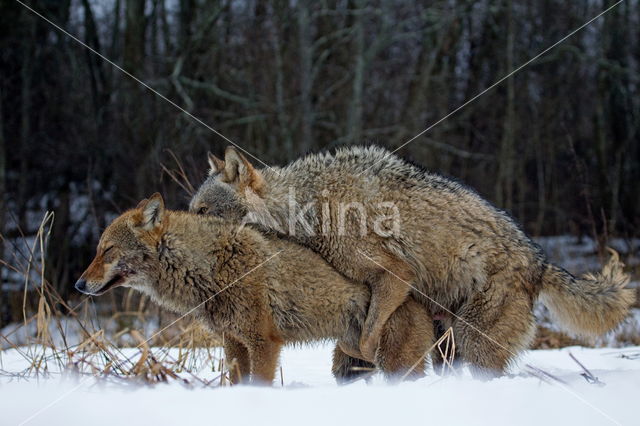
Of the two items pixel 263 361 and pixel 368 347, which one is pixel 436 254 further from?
pixel 263 361

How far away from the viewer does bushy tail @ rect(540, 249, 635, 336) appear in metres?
4.97

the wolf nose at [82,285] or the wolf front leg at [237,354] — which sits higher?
the wolf nose at [82,285]

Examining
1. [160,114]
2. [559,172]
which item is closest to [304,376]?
[160,114]

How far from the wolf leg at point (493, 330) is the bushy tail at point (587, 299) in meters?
0.26

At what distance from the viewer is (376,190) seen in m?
5.48

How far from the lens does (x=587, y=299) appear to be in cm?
498

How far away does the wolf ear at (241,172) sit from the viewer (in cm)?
585

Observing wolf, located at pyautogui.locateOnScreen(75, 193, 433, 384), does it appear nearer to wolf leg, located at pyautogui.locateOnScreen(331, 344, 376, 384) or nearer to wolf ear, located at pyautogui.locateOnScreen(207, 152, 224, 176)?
wolf leg, located at pyautogui.locateOnScreen(331, 344, 376, 384)

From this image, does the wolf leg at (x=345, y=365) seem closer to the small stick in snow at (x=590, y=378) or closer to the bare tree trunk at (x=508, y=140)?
the small stick in snow at (x=590, y=378)

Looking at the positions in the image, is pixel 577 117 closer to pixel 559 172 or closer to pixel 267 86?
pixel 559 172

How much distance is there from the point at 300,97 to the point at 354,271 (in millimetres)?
10995

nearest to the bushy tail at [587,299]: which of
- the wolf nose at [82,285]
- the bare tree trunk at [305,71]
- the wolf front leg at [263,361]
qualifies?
the wolf front leg at [263,361]

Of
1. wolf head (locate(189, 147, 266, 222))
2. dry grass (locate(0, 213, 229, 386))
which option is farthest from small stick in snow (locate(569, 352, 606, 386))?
wolf head (locate(189, 147, 266, 222))

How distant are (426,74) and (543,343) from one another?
1125 centimetres
